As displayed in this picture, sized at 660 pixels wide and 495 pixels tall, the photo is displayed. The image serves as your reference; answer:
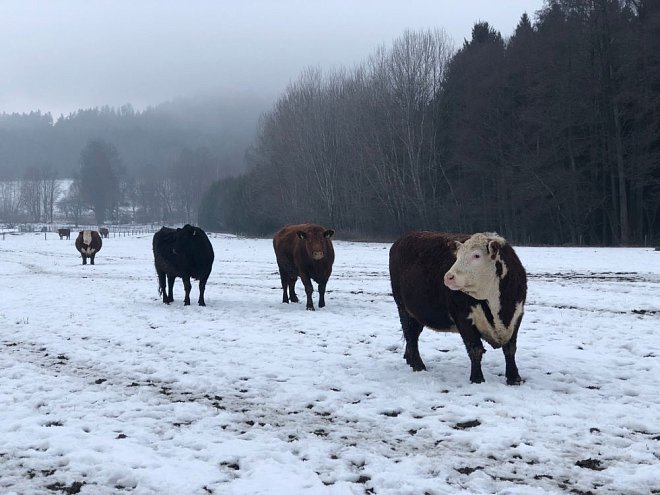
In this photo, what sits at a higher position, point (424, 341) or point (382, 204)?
point (382, 204)

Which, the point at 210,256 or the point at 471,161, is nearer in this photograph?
the point at 210,256

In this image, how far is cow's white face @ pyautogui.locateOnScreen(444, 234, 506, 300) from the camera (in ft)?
18.8

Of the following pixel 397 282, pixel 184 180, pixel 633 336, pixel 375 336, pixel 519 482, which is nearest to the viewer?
pixel 519 482

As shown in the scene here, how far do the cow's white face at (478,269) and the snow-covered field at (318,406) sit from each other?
109 cm

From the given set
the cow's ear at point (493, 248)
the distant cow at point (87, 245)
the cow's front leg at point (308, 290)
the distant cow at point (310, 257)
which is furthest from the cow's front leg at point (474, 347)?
the distant cow at point (87, 245)

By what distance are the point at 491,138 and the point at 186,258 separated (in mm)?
30301

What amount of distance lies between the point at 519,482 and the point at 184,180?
150259 millimetres

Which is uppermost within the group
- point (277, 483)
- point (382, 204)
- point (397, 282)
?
point (382, 204)

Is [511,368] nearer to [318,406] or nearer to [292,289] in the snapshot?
[318,406]

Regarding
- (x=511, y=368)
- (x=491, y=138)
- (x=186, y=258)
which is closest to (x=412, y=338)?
(x=511, y=368)

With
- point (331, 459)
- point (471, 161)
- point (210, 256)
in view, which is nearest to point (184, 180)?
Answer: point (471, 161)

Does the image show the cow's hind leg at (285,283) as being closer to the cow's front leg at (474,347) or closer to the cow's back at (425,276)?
the cow's back at (425,276)

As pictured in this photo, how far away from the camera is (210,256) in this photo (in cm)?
1310

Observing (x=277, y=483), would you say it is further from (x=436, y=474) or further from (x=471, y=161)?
(x=471, y=161)
